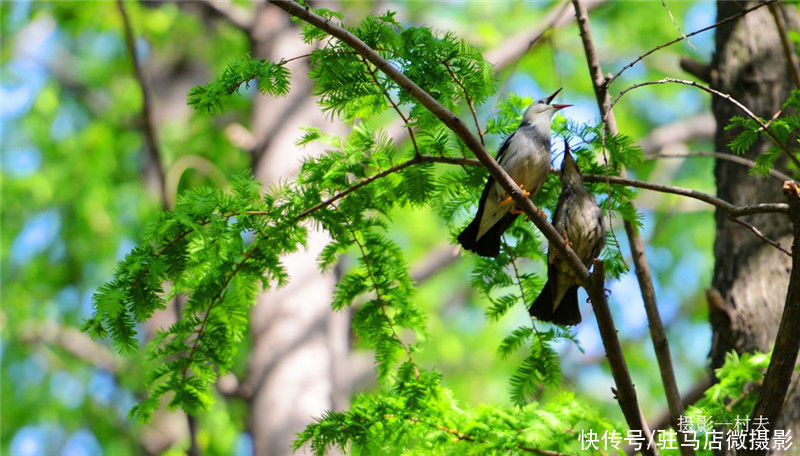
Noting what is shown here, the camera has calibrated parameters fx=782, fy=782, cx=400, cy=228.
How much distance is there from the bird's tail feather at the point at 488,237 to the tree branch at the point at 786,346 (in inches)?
44.4

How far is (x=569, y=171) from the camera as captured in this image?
10.5ft

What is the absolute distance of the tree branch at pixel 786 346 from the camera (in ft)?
7.62

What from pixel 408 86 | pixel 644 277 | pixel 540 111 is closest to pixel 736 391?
pixel 644 277

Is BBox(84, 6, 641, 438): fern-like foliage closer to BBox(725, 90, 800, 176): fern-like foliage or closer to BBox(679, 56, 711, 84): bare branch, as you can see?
BBox(725, 90, 800, 176): fern-like foliage

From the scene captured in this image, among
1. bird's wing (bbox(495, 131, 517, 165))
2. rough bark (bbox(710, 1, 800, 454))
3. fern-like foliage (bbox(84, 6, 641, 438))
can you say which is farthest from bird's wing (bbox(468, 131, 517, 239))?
rough bark (bbox(710, 1, 800, 454))

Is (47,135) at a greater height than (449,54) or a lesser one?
greater

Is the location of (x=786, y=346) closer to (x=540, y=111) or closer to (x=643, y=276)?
(x=643, y=276)

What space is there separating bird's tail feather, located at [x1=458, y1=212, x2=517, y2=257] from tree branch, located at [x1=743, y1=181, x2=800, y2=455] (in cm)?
113

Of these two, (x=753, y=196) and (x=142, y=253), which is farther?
(x=753, y=196)

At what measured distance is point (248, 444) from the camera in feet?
17.4

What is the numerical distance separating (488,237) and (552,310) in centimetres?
40

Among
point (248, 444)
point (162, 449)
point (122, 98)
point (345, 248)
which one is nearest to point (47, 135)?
point (122, 98)

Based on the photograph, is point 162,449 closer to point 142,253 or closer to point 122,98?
point 122,98

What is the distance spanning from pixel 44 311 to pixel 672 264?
23.0ft
